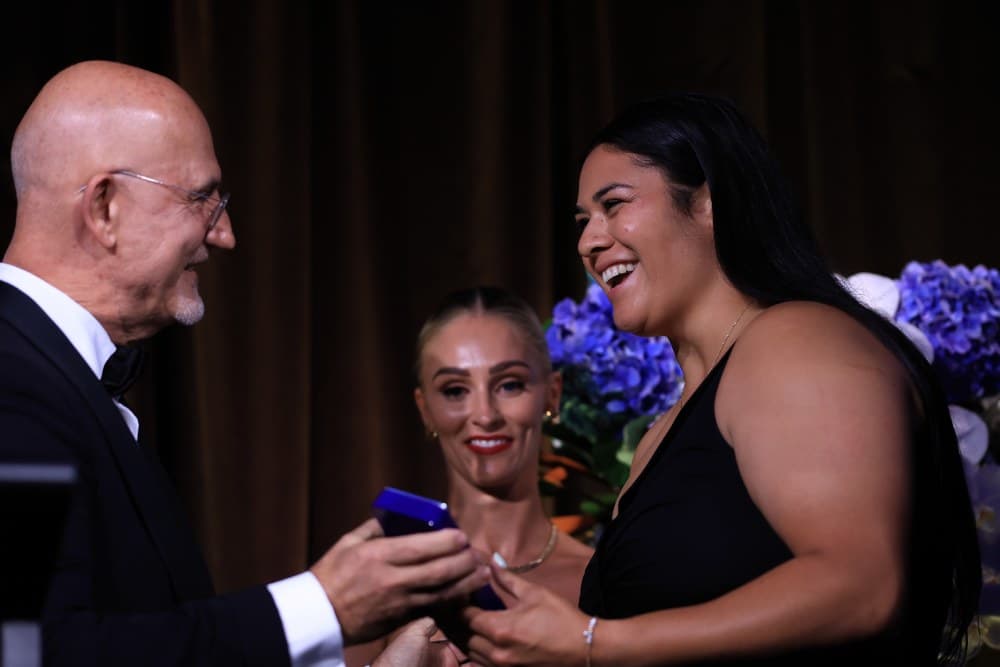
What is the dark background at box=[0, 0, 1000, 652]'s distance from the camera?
2672 millimetres

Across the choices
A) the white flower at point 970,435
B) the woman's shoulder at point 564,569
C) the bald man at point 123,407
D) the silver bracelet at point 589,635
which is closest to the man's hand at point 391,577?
the bald man at point 123,407

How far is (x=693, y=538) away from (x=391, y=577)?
0.32 m

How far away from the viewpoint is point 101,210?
5.01ft

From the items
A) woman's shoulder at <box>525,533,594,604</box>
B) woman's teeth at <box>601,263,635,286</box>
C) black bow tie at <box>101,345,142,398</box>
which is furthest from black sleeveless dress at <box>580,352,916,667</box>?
woman's shoulder at <box>525,533,594,604</box>

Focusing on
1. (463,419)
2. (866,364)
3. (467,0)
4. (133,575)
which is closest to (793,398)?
(866,364)

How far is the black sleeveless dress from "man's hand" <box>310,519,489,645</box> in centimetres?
19

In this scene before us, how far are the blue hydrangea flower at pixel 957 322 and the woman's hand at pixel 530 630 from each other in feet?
2.65

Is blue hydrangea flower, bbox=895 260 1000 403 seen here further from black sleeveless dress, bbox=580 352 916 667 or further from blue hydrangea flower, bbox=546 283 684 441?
black sleeveless dress, bbox=580 352 916 667

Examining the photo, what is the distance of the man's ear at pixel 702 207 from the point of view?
1.50 m

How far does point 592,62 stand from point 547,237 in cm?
46

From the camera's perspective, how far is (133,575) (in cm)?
131

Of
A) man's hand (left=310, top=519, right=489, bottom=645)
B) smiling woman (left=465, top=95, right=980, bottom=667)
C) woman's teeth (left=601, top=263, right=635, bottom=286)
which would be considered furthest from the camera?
woman's teeth (left=601, top=263, right=635, bottom=286)

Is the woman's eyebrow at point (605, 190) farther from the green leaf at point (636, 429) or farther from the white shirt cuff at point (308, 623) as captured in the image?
the white shirt cuff at point (308, 623)

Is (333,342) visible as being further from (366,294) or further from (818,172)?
(818,172)
